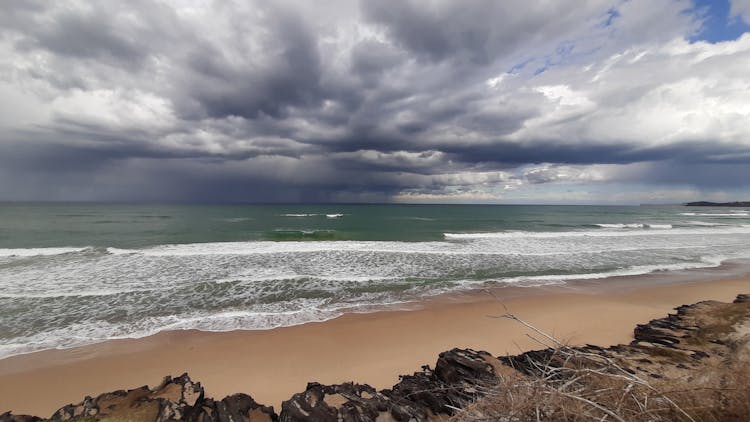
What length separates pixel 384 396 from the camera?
3498 millimetres

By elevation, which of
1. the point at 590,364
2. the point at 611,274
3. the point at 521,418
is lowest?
the point at 611,274

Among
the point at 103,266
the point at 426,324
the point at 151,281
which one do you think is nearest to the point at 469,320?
the point at 426,324

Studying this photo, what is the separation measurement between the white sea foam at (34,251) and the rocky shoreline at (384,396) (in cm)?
1876

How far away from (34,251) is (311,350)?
21.8m

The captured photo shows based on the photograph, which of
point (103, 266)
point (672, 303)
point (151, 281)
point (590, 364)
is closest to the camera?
point (590, 364)

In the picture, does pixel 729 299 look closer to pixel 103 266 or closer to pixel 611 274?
pixel 611 274

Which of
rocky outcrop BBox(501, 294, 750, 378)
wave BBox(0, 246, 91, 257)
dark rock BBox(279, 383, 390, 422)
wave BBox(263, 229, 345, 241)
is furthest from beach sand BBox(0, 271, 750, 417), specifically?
wave BBox(263, 229, 345, 241)

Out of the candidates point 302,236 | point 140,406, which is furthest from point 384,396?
point 302,236

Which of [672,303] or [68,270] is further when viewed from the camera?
[68,270]

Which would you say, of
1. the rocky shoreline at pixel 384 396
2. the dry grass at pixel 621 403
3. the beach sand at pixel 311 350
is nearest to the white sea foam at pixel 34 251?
the beach sand at pixel 311 350

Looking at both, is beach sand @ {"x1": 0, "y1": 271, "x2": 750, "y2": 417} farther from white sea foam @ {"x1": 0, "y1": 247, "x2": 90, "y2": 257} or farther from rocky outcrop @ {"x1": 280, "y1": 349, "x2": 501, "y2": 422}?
white sea foam @ {"x1": 0, "y1": 247, "x2": 90, "y2": 257}

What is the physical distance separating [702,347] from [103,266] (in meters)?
20.0

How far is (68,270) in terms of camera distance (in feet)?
39.1

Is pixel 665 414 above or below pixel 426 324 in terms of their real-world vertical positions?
above
